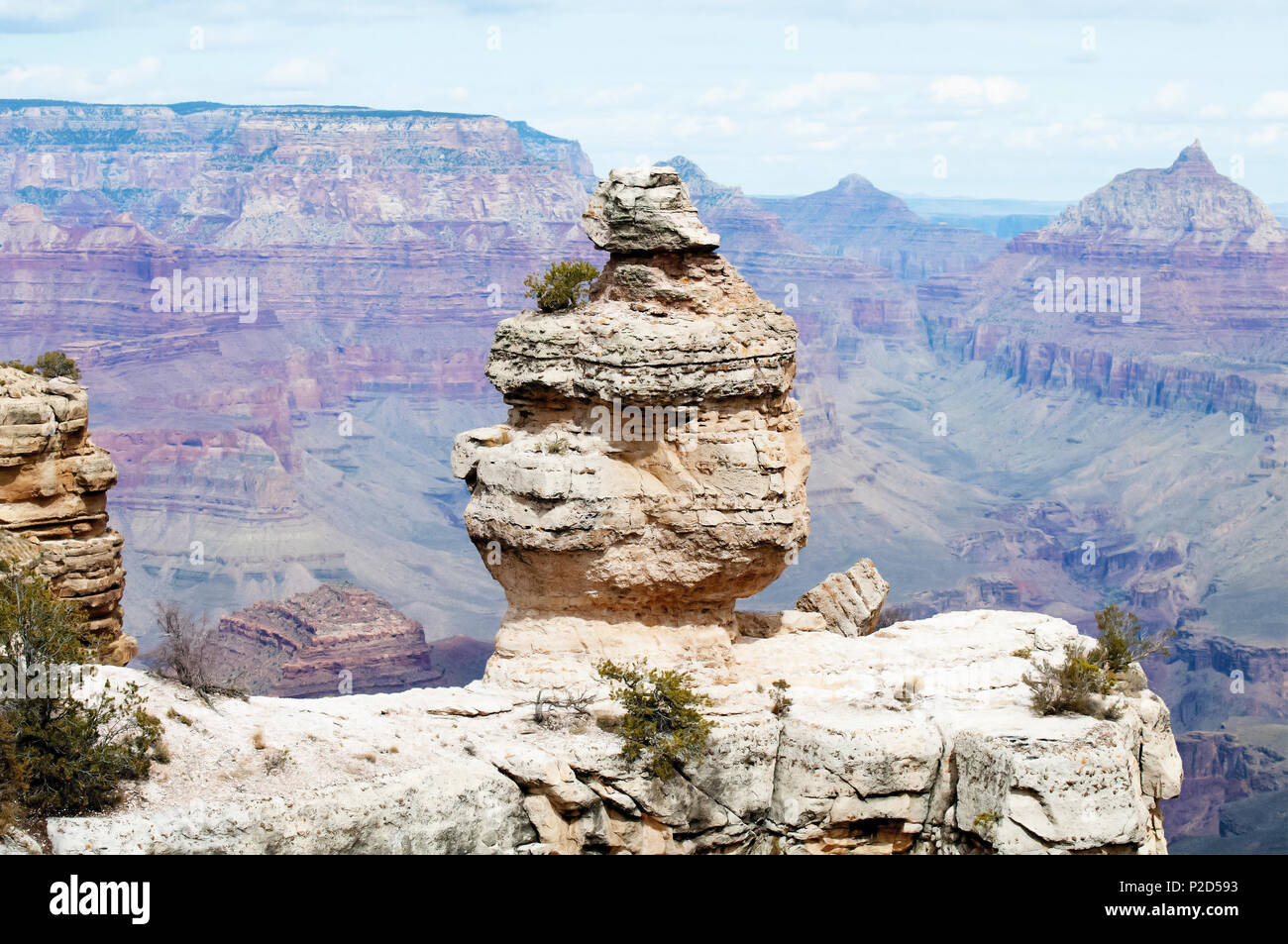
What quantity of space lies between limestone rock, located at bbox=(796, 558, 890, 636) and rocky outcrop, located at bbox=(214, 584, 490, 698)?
8499 centimetres

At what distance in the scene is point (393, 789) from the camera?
20875 mm

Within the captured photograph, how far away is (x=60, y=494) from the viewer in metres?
26.5

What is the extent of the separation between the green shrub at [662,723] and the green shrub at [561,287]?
23.6 ft

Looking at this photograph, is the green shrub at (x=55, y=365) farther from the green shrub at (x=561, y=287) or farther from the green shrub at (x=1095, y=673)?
the green shrub at (x=1095, y=673)

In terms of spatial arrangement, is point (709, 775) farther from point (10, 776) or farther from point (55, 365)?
point (55, 365)

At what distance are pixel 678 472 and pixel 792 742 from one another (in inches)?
202

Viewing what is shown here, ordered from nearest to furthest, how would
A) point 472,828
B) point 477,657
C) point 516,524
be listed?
point 472,828, point 516,524, point 477,657

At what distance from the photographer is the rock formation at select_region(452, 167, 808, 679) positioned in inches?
1001

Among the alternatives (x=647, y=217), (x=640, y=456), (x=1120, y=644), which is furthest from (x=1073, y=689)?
(x=647, y=217)

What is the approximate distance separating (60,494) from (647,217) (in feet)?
38.6

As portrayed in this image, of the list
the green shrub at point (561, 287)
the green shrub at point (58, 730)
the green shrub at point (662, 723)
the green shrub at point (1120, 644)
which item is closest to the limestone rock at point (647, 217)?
the green shrub at point (561, 287)

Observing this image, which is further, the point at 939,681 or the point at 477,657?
the point at 477,657
